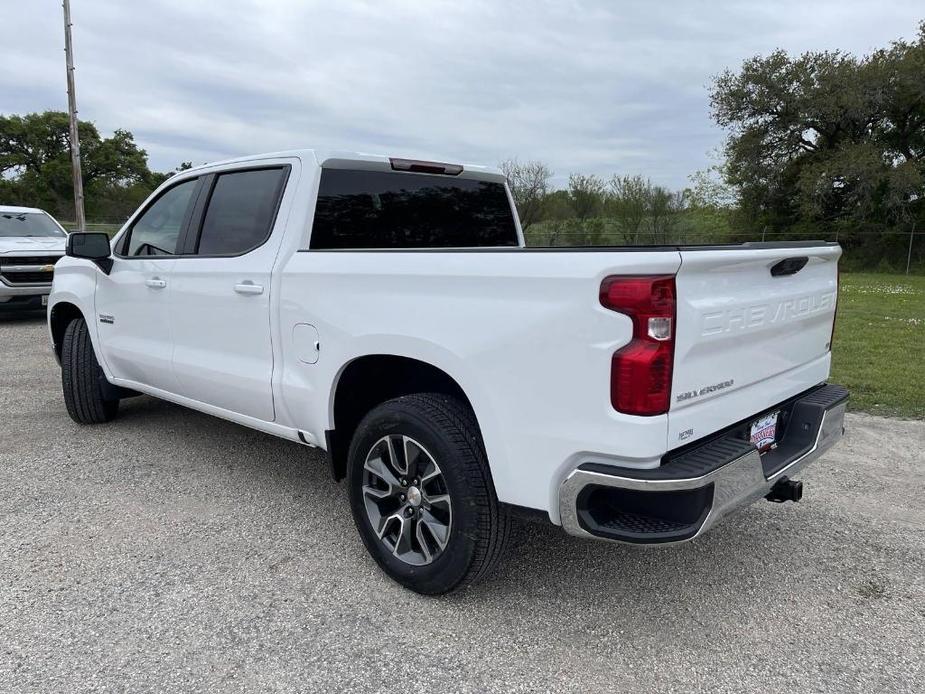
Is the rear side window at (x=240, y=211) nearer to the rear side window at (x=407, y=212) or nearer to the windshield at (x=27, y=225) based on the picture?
the rear side window at (x=407, y=212)

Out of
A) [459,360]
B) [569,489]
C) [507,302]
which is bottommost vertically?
[569,489]

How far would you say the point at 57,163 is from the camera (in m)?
52.7

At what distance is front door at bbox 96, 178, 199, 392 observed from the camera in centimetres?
426

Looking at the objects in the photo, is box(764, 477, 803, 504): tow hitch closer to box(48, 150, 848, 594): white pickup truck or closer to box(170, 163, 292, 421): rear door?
box(48, 150, 848, 594): white pickup truck

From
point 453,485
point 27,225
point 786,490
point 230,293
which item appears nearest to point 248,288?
point 230,293

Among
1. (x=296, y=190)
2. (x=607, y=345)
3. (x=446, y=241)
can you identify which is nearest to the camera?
(x=607, y=345)

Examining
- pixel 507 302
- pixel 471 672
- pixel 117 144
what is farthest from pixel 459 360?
pixel 117 144

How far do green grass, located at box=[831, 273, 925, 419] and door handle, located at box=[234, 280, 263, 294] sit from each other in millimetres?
5106

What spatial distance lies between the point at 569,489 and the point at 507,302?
2.25 feet

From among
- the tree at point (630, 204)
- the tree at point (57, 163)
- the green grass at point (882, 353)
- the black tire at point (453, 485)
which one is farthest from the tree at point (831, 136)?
the tree at point (57, 163)

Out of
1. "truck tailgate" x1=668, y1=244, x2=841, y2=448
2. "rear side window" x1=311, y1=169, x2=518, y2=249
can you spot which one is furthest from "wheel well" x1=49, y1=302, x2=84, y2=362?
"truck tailgate" x1=668, y1=244, x2=841, y2=448

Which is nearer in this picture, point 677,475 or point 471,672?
point 677,475

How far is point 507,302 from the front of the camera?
2.50m

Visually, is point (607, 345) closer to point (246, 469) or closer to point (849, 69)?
point (246, 469)
